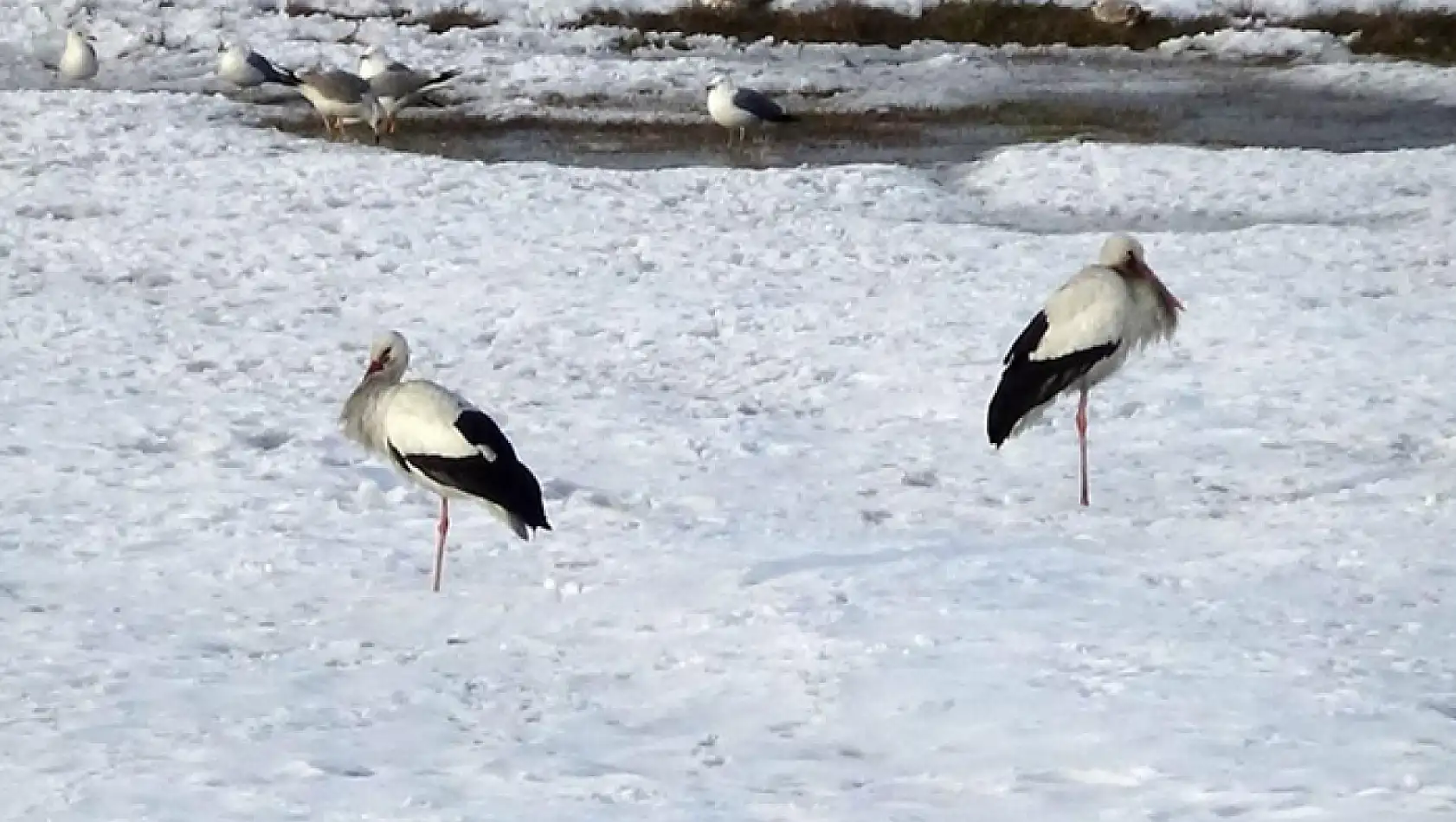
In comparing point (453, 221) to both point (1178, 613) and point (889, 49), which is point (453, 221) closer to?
point (1178, 613)

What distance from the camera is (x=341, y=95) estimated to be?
19.8 meters

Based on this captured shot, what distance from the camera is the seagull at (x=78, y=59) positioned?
23.4 metres

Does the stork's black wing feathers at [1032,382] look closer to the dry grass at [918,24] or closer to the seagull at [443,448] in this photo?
the seagull at [443,448]

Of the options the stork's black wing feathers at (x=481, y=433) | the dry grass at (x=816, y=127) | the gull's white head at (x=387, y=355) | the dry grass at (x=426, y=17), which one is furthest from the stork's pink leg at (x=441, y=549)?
the dry grass at (x=426, y=17)

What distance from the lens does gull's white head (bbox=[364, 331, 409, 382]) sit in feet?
27.1

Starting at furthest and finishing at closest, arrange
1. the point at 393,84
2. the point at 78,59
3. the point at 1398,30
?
the point at 1398,30 → the point at 78,59 → the point at 393,84

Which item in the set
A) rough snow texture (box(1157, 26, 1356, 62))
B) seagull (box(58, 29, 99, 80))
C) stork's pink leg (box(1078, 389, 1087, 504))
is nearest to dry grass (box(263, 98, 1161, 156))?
seagull (box(58, 29, 99, 80))

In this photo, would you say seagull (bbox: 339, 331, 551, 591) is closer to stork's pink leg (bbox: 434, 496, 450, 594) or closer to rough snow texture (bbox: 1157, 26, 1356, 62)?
stork's pink leg (bbox: 434, 496, 450, 594)

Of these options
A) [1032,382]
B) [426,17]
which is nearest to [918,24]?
[426,17]

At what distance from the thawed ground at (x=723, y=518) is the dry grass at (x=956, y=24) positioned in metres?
11.9

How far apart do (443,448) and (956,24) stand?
21.4 metres

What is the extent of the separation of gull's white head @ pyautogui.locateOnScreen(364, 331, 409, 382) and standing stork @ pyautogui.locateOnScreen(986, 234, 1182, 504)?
2.73 m

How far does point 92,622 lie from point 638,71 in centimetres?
1739

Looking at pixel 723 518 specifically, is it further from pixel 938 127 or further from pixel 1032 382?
pixel 938 127
